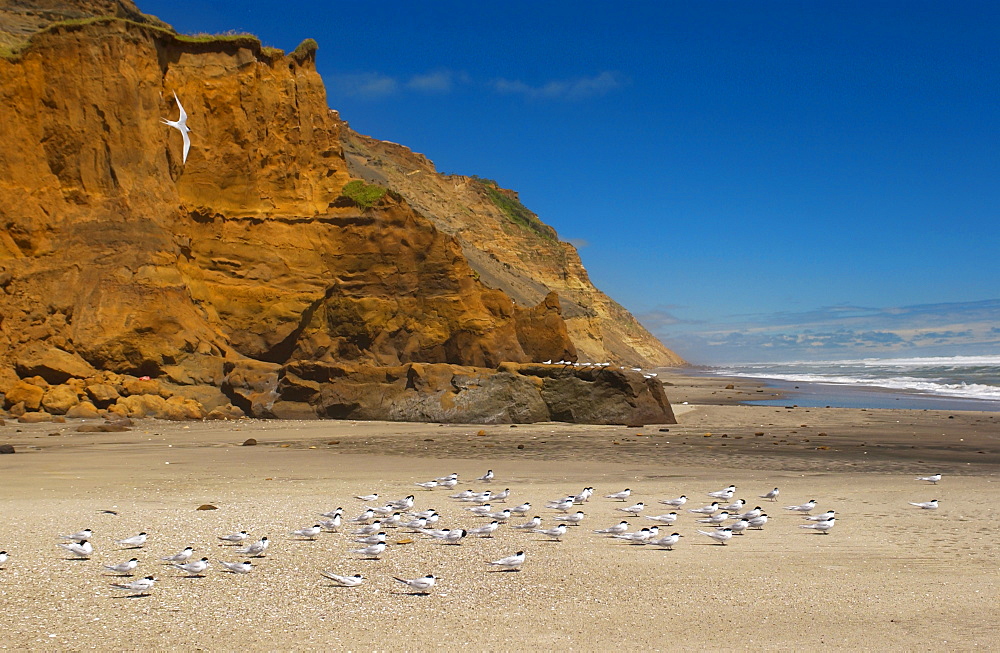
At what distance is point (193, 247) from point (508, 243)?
196 feet

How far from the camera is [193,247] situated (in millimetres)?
26484

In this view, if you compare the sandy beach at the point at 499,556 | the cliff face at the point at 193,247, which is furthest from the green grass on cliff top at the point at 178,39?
the sandy beach at the point at 499,556

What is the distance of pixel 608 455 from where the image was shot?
1603 cm

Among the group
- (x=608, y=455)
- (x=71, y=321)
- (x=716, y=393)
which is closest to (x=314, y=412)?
(x=71, y=321)

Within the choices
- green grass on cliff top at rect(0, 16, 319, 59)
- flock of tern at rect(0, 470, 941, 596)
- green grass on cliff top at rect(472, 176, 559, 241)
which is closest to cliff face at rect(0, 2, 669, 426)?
green grass on cliff top at rect(0, 16, 319, 59)

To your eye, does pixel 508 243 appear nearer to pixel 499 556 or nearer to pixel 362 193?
pixel 362 193

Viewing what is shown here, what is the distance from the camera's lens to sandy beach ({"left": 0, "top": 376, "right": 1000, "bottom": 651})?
5641 mm

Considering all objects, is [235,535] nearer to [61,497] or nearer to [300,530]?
[300,530]

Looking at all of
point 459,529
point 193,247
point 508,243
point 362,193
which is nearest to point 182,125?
point 193,247

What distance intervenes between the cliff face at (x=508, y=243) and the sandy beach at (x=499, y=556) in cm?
5352

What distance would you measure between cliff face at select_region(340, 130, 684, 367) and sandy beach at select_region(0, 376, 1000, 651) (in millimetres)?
53522

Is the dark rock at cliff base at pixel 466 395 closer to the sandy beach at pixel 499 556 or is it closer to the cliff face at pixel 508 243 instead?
the sandy beach at pixel 499 556

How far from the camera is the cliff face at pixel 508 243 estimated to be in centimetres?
7138

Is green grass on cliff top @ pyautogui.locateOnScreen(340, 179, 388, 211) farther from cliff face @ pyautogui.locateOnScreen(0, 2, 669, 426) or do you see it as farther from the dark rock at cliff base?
the dark rock at cliff base
